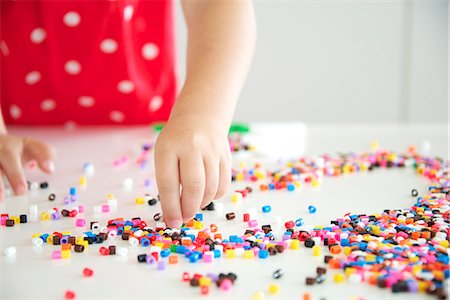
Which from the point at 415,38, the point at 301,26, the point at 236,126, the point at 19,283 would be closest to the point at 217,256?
the point at 19,283

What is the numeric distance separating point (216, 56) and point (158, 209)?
26 cm

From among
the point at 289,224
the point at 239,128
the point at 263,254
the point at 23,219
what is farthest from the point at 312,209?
the point at 239,128

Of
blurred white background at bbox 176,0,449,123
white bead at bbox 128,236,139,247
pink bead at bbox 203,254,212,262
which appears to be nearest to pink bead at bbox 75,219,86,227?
white bead at bbox 128,236,139,247

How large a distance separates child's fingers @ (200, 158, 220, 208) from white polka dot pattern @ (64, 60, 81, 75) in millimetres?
726

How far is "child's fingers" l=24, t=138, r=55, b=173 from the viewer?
3.61 feet

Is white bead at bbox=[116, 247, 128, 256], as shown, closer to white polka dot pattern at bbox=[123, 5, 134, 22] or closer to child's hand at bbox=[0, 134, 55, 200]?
child's hand at bbox=[0, 134, 55, 200]

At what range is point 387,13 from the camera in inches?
108

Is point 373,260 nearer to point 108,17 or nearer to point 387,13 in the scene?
point 108,17

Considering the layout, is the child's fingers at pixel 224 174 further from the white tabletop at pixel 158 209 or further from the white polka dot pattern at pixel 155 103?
the white polka dot pattern at pixel 155 103

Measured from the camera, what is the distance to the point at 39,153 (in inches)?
43.4

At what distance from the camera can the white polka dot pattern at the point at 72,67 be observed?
1.45 meters

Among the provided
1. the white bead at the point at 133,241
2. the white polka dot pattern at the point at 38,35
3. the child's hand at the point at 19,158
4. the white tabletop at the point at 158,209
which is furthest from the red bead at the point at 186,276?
the white polka dot pattern at the point at 38,35

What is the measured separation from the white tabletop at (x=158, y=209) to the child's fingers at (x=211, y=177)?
51mm

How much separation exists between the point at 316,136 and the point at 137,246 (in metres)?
0.75
